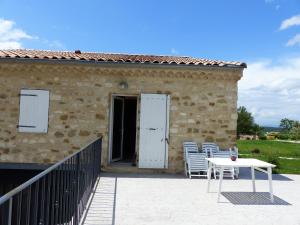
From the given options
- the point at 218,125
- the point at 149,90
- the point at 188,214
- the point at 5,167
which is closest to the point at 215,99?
the point at 218,125

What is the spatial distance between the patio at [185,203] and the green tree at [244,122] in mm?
28565

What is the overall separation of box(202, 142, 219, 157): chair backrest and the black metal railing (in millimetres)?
4997

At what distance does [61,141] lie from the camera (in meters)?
9.95

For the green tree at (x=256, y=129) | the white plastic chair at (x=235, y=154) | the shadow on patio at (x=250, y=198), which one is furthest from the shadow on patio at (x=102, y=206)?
the green tree at (x=256, y=129)

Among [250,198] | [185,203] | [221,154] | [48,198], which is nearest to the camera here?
[48,198]

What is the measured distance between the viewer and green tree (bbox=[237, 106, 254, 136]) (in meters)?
36.9

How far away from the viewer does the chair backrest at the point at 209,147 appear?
32.1ft

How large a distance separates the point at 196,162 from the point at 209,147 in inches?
26.8

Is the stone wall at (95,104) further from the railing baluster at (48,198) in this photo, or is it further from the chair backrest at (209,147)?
the railing baluster at (48,198)

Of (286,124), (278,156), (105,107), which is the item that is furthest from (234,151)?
(286,124)

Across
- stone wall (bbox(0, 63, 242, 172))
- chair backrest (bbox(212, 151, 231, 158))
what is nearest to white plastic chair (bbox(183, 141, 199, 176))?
stone wall (bbox(0, 63, 242, 172))

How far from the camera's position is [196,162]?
9453 millimetres

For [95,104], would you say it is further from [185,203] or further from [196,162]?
[185,203]

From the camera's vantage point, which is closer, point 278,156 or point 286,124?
point 278,156
